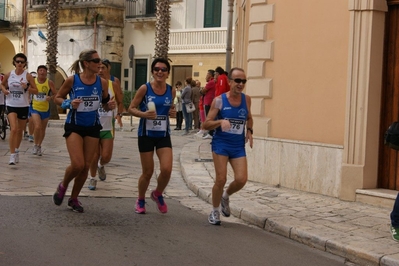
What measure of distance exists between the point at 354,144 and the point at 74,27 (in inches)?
1213

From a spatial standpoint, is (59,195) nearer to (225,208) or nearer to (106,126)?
(225,208)

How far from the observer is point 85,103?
359 inches

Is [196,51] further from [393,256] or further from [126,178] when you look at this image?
[393,256]

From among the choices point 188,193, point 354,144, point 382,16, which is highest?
point 382,16

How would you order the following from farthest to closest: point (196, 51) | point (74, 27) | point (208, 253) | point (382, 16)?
point (74, 27)
point (196, 51)
point (382, 16)
point (208, 253)

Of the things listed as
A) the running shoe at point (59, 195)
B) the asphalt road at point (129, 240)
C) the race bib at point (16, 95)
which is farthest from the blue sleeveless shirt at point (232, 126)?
the race bib at point (16, 95)

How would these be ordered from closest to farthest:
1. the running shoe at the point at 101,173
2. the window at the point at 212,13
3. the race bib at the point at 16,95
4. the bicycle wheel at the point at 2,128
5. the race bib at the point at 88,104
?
the race bib at the point at 88,104
the running shoe at the point at 101,173
the race bib at the point at 16,95
the bicycle wheel at the point at 2,128
the window at the point at 212,13

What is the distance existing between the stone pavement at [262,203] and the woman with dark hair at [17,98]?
0.56 metres

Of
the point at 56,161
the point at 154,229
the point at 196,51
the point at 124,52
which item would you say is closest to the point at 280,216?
the point at 154,229

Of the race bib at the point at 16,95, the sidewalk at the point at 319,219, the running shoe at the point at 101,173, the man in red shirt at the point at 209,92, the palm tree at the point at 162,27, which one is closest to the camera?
the sidewalk at the point at 319,219

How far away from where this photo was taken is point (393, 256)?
733cm

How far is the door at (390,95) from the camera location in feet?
35.2

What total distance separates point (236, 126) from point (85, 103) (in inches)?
70.7

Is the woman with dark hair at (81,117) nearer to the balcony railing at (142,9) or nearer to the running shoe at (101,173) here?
the running shoe at (101,173)
